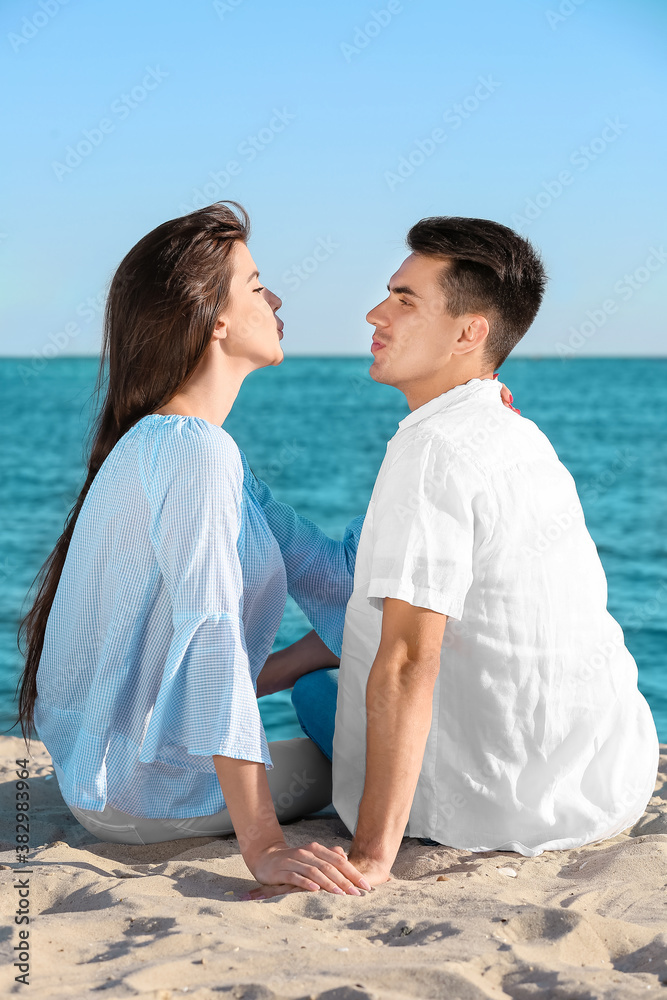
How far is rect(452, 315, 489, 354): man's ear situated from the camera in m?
2.83

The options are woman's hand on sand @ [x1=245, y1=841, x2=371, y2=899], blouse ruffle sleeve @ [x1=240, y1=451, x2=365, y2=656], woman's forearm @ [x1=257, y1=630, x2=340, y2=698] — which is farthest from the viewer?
woman's forearm @ [x1=257, y1=630, x2=340, y2=698]

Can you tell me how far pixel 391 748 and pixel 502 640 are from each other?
0.43 m

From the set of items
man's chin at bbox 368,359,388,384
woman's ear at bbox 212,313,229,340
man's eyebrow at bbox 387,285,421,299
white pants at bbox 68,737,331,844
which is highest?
man's eyebrow at bbox 387,285,421,299

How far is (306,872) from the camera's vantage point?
224 centimetres

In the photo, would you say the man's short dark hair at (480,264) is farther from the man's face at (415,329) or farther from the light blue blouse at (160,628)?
the light blue blouse at (160,628)

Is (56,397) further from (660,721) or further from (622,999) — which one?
(622,999)

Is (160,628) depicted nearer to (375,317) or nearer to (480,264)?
(375,317)

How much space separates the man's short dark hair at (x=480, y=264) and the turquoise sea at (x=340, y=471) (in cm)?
81

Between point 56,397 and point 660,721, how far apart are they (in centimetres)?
4160

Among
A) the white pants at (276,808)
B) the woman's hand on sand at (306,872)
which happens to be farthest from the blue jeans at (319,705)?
the woman's hand on sand at (306,872)

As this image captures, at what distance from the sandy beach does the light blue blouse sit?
261mm

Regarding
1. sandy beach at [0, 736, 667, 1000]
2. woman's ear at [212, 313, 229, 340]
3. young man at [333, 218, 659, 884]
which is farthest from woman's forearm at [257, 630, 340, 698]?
woman's ear at [212, 313, 229, 340]

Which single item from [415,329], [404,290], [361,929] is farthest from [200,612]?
[404,290]

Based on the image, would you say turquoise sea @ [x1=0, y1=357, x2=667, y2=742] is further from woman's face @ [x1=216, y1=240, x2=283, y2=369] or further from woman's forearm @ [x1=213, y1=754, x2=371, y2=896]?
woman's forearm @ [x1=213, y1=754, x2=371, y2=896]
